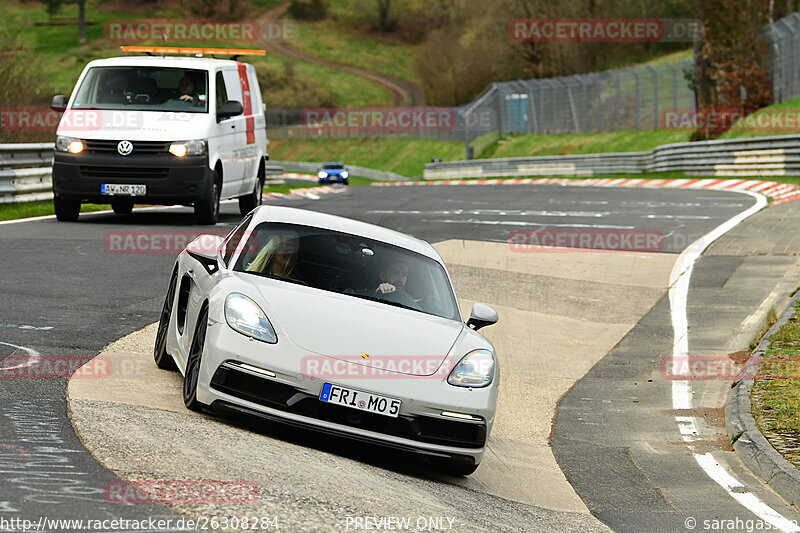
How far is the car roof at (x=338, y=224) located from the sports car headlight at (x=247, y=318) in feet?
4.34

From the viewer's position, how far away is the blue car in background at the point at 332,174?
196ft

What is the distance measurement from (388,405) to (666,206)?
63.1 feet

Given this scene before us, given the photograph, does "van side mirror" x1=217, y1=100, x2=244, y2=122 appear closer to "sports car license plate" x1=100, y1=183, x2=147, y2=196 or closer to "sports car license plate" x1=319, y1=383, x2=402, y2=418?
"sports car license plate" x1=100, y1=183, x2=147, y2=196

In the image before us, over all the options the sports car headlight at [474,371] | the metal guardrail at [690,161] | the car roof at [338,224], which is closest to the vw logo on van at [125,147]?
the car roof at [338,224]

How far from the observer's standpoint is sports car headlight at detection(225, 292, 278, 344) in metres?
7.03

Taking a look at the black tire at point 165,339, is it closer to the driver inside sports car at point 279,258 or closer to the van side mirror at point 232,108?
the driver inside sports car at point 279,258

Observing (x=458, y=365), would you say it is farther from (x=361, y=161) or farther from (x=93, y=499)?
(x=361, y=161)

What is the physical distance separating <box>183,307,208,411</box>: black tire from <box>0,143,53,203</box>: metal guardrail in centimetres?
1322

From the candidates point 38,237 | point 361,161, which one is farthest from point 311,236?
point 361,161

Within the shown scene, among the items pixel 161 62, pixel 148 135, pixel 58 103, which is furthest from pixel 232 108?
pixel 58 103

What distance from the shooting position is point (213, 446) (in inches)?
253

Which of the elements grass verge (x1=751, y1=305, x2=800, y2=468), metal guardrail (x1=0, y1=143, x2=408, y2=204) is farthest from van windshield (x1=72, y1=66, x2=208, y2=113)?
grass verge (x1=751, y1=305, x2=800, y2=468)

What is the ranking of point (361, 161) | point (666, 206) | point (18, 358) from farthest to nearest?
point (361, 161), point (666, 206), point (18, 358)

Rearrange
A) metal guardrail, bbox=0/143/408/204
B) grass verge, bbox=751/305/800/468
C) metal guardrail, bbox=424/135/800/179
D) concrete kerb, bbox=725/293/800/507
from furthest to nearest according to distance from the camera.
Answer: metal guardrail, bbox=424/135/800/179 < metal guardrail, bbox=0/143/408/204 < grass verge, bbox=751/305/800/468 < concrete kerb, bbox=725/293/800/507
